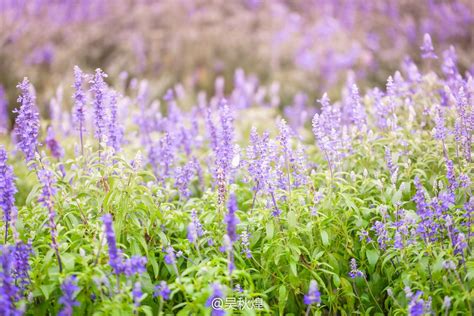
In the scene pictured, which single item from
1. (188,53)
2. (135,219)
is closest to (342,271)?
(135,219)

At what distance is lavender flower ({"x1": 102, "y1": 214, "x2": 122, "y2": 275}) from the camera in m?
2.78

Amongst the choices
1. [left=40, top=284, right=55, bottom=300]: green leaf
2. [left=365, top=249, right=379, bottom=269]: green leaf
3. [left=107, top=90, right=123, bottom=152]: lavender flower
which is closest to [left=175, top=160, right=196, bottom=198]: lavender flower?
[left=107, top=90, right=123, bottom=152]: lavender flower

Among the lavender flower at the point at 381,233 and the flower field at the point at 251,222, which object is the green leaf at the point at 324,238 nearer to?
the flower field at the point at 251,222

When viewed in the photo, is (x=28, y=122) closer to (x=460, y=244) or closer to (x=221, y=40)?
(x=460, y=244)

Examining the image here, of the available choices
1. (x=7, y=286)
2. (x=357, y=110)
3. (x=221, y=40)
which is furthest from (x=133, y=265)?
(x=221, y=40)

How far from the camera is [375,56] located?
10.5 m

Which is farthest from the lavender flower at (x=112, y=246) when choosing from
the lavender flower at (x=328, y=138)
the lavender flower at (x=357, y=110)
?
the lavender flower at (x=357, y=110)

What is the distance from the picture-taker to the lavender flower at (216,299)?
9.26 ft

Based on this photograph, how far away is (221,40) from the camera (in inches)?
456

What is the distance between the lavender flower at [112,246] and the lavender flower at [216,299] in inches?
19.7

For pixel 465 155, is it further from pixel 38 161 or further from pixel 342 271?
pixel 38 161

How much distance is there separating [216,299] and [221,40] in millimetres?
9134

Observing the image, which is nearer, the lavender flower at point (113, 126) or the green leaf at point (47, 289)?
the green leaf at point (47, 289)

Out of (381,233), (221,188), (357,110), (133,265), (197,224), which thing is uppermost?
(357,110)
